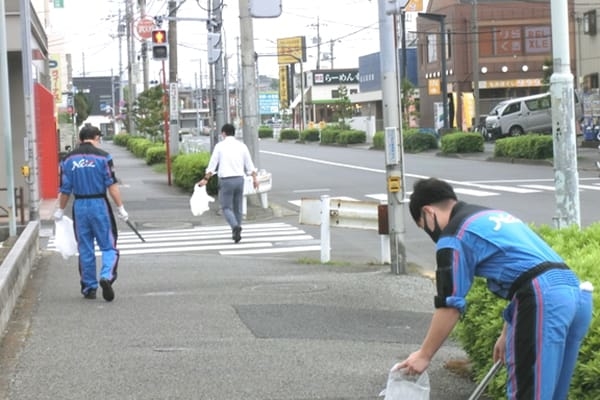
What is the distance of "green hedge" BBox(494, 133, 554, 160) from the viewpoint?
111ft

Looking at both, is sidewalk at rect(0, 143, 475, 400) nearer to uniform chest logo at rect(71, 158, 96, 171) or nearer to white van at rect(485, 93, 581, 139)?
uniform chest logo at rect(71, 158, 96, 171)

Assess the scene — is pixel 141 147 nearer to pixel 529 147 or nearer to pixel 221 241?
pixel 529 147

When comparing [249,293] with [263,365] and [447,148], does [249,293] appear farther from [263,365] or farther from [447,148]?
[447,148]

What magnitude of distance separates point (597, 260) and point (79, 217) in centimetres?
550

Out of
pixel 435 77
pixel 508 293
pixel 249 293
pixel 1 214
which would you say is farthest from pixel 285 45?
pixel 508 293

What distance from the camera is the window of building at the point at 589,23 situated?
139ft

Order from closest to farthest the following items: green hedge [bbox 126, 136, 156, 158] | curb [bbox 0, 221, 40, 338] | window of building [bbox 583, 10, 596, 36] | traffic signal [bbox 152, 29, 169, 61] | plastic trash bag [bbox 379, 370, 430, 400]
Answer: plastic trash bag [bbox 379, 370, 430, 400] → curb [bbox 0, 221, 40, 338] → traffic signal [bbox 152, 29, 169, 61] → window of building [bbox 583, 10, 596, 36] → green hedge [bbox 126, 136, 156, 158]

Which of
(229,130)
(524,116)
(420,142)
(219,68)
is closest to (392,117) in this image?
(229,130)

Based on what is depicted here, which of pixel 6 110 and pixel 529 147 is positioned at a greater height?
pixel 6 110

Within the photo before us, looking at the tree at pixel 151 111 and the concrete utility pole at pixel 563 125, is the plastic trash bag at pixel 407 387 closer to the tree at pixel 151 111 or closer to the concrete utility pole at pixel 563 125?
the concrete utility pole at pixel 563 125

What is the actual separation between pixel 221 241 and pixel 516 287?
1236 centimetres

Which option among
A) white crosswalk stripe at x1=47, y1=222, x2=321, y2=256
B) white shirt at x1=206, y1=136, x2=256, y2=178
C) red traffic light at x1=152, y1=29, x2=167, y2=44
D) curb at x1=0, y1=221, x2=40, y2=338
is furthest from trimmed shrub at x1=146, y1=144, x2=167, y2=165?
curb at x1=0, y1=221, x2=40, y2=338

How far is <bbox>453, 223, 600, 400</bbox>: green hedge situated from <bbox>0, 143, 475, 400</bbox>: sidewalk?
0.41 metres

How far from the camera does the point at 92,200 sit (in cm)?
936
